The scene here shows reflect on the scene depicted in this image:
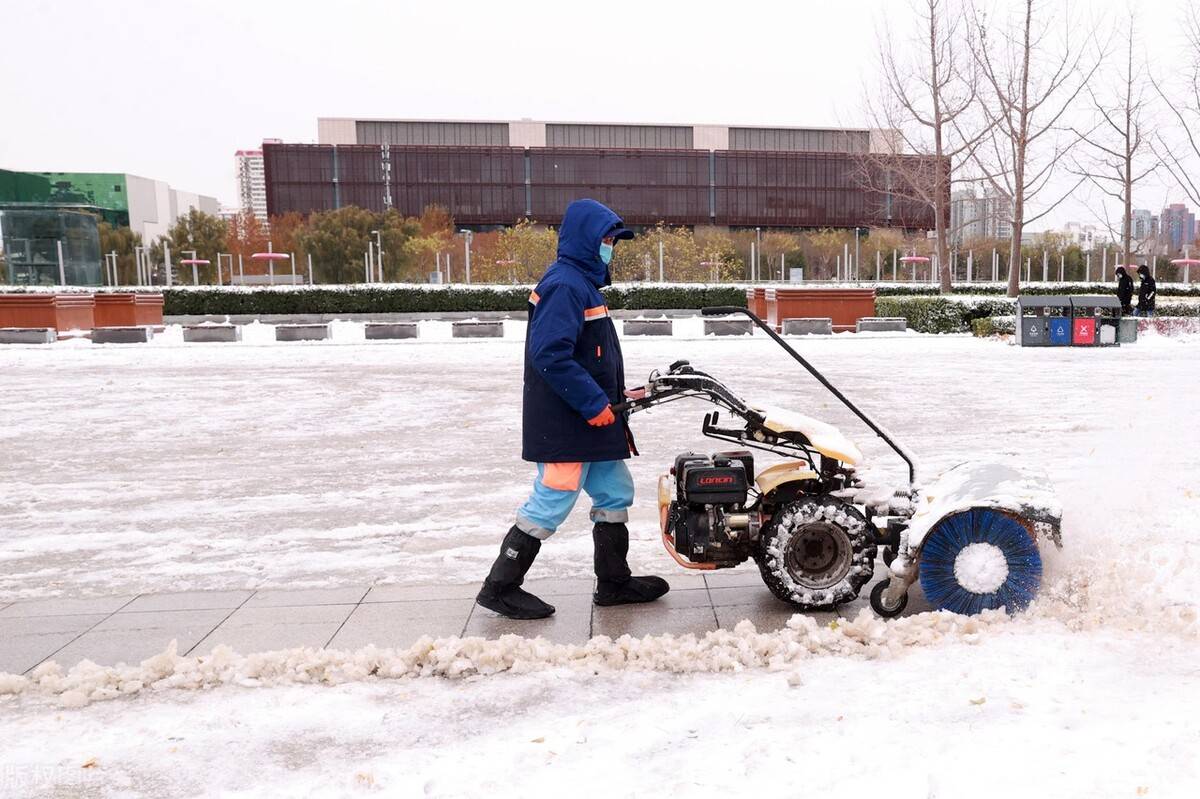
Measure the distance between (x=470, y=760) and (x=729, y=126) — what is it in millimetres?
101092

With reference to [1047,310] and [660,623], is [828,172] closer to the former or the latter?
[1047,310]

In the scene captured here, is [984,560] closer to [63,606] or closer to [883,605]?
[883,605]

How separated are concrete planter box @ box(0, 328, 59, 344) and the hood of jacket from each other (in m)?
20.3

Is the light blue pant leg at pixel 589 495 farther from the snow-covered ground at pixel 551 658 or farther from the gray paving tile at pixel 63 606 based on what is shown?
the gray paving tile at pixel 63 606

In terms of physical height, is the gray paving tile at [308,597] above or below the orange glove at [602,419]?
below

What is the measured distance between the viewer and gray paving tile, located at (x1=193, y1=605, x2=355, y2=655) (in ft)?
13.0

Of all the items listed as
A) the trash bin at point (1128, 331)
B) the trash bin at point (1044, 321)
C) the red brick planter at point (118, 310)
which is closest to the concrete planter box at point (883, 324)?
the trash bin at point (1044, 321)

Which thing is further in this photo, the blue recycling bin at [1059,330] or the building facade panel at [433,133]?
the building facade panel at [433,133]

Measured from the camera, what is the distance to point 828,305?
22062 millimetres

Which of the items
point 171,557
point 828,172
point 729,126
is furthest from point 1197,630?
point 729,126

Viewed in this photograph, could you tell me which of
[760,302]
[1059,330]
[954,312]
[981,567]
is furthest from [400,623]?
[760,302]

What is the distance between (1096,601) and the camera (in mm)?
3816

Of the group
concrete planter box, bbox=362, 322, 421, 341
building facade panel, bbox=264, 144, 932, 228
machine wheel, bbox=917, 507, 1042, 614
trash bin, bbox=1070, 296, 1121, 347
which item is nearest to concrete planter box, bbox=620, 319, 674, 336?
concrete planter box, bbox=362, 322, 421, 341

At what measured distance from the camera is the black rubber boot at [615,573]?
4.34 meters
